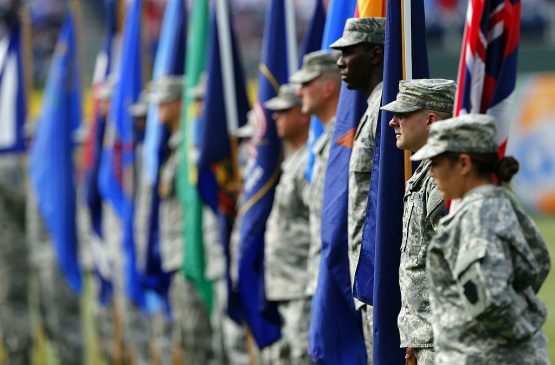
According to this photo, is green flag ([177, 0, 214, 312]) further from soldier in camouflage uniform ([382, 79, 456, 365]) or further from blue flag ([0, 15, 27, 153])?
soldier in camouflage uniform ([382, 79, 456, 365])

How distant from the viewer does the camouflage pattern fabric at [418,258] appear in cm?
568

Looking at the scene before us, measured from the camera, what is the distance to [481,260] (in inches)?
186

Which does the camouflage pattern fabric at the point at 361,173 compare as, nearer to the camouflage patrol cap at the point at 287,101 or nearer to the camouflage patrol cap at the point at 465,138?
the camouflage patrol cap at the point at 465,138

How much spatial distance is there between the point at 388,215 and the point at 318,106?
1.98 meters

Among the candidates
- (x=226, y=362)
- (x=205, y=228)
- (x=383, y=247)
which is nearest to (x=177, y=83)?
(x=205, y=228)

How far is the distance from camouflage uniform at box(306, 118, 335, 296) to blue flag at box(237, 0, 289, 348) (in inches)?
48.4

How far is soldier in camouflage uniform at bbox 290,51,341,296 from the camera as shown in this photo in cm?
787

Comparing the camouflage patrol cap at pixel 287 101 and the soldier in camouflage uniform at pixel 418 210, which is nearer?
the soldier in camouflage uniform at pixel 418 210

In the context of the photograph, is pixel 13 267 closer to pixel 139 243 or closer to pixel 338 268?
pixel 139 243

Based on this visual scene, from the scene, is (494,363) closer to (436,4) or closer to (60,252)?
(60,252)

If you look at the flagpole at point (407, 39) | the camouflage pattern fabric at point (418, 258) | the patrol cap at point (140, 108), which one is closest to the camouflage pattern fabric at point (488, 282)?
the camouflage pattern fabric at point (418, 258)

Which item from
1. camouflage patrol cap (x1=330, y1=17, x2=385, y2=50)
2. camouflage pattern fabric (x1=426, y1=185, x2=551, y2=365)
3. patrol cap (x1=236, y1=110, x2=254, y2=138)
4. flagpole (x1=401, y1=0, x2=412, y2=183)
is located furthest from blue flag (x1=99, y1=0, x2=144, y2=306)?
camouflage pattern fabric (x1=426, y1=185, x2=551, y2=365)

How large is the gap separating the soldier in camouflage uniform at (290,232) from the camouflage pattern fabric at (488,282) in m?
3.61

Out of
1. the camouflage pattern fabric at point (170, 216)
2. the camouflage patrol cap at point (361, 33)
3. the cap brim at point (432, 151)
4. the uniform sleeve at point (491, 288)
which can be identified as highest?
the camouflage patrol cap at point (361, 33)
